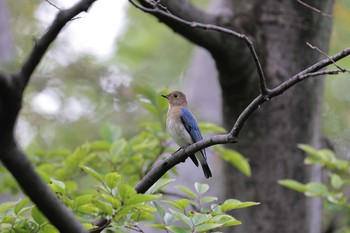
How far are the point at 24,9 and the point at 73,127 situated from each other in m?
1.74

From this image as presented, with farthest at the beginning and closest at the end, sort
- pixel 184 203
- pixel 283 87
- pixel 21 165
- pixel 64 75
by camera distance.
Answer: pixel 64 75 < pixel 184 203 < pixel 283 87 < pixel 21 165

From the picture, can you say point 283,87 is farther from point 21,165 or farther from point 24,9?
point 24,9

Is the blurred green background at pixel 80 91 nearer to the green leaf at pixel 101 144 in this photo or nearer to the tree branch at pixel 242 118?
the green leaf at pixel 101 144

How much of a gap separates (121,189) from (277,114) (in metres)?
2.21

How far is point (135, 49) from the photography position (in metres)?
12.2

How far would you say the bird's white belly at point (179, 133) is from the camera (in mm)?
4266

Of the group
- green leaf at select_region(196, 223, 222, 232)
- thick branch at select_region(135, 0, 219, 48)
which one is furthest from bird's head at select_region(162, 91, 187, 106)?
green leaf at select_region(196, 223, 222, 232)

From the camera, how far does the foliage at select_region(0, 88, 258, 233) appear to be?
7.45 ft

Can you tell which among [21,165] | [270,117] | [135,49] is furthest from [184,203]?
[135,49]

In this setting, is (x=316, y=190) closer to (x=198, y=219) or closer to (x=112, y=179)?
(x=198, y=219)

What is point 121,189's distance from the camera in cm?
215

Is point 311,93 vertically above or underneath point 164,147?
above

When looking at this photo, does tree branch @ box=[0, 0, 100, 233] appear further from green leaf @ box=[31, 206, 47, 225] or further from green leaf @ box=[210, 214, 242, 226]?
green leaf @ box=[210, 214, 242, 226]

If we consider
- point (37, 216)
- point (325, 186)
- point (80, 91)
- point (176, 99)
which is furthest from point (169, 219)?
point (80, 91)
